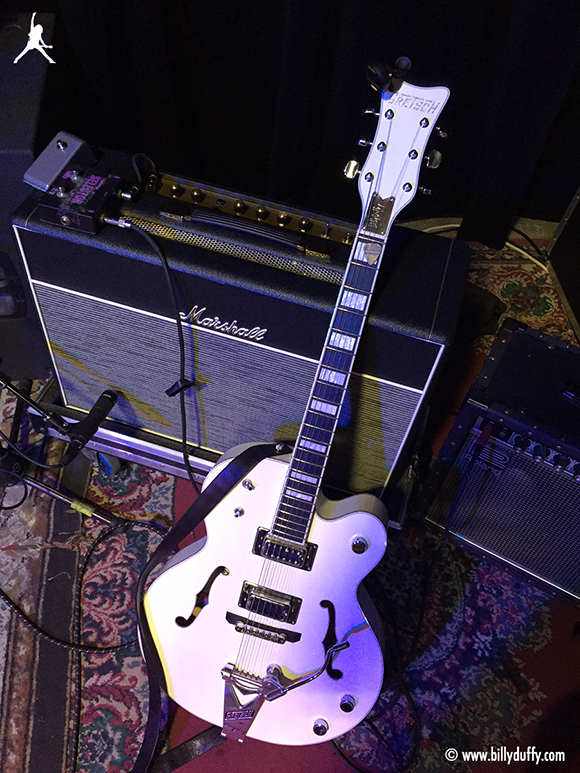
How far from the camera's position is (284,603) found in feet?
3.50

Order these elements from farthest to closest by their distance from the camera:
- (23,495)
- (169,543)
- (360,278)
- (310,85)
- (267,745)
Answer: (310,85) → (23,495) → (267,745) → (169,543) → (360,278)

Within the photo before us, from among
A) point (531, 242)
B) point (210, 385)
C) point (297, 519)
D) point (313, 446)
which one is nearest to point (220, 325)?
point (210, 385)

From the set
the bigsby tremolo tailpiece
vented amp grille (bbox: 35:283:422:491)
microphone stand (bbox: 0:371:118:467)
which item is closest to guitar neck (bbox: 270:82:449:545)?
vented amp grille (bbox: 35:283:422:491)

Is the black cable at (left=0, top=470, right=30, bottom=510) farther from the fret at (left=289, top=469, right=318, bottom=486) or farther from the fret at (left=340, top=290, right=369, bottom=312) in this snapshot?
the fret at (left=340, top=290, right=369, bottom=312)

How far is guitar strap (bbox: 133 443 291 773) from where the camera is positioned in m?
1.06

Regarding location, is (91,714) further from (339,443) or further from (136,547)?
(339,443)

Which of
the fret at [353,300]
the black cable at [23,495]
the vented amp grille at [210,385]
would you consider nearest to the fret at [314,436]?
the vented amp grille at [210,385]

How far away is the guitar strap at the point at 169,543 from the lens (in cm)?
106

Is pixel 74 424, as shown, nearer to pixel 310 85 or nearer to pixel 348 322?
pixel 348 322

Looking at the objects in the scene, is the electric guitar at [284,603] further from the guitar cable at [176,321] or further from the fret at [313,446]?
the guitar cable at [176,321]

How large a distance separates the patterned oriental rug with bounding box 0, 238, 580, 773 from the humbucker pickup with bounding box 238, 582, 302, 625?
36cm

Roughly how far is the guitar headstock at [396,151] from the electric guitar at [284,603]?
0.26m

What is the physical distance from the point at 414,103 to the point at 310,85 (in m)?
0.80

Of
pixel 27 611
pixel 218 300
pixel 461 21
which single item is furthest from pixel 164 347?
pixel 461 21
